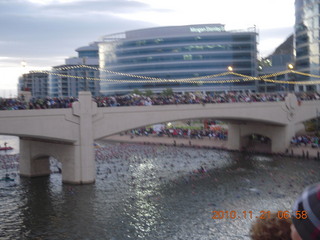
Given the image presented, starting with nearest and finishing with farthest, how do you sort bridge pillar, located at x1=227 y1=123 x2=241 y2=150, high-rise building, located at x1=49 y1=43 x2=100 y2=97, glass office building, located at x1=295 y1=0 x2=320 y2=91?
1. bridge pillar, located at x1=227 y1=123 x2=241 y2=150
2. glass office building, located at x1=295 y1=0 x2=320 y2=91
3. high-rise building, located at x1=49 y1=43 x2=100 y2=97

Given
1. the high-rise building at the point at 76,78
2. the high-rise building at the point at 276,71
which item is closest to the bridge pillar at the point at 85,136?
the high-rise building at the point at 276,71

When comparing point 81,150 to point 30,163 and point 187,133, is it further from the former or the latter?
point 187,133

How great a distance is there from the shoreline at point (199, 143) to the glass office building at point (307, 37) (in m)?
47.2

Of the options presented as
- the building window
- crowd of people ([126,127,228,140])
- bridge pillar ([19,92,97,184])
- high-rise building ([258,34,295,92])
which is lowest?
crowd of people ([126,127,228,140])

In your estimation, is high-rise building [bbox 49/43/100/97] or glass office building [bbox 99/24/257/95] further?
high-rise building [bbox 49/43/100/97]

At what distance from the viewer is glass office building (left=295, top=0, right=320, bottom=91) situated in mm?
96750

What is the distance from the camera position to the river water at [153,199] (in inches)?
863

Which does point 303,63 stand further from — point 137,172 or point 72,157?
point 72,157

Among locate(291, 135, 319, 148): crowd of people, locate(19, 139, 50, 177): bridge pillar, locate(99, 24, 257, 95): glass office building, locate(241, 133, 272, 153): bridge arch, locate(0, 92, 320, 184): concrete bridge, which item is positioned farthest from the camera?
locate(99, 24, 257, 95): glass office building

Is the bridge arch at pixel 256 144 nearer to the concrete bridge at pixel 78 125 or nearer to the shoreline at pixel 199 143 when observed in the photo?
the shoreline at pixel 199 143

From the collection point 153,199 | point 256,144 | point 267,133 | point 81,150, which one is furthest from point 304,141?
point 81,150

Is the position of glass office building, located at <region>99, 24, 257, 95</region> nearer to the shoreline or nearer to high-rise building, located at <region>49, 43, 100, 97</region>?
high-rise building, located at <region>49, 43, 100, 97</region>

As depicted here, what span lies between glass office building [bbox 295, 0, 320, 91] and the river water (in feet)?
201

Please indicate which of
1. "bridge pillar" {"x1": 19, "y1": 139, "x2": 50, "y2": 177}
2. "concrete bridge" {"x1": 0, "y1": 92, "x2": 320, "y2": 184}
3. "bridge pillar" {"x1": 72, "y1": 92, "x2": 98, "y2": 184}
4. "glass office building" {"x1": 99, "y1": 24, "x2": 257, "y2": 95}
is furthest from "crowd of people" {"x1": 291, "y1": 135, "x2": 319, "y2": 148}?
"glass office building" {"x1": 99, "y1": 24, "x2": 257, "y2": 95}
